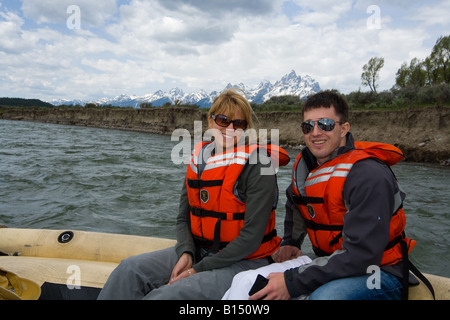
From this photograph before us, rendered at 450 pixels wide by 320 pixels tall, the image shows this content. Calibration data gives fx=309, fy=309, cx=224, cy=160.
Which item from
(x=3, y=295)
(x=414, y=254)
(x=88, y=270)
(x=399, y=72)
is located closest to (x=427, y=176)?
(x=414, y=254)

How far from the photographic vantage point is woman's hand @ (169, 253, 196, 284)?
1.90 metres

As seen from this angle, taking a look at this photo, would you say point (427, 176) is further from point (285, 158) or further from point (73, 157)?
point (73, 157)

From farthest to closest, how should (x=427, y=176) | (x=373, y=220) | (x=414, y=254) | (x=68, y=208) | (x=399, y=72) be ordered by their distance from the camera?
(x=399, y=72) < (x=427, y=176) < (x=68, y=208) < (x=414, y=254) < (x=373, y=220)

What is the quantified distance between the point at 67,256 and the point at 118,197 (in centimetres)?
360

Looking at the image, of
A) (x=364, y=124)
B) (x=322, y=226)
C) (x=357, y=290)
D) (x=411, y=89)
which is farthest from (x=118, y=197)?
(x=411, y=89)

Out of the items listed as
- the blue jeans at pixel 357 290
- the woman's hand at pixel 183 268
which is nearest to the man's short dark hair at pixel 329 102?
the blue jeans at pixel 357 290

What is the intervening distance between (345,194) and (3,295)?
6.45ft

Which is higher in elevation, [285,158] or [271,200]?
[285,158]

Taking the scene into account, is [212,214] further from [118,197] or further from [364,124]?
Result: [364,124]

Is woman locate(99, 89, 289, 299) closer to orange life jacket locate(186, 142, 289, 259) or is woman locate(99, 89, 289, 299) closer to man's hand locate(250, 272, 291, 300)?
orange life jacket locate(186, 142, 289, 259)

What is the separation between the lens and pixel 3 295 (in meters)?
1.70

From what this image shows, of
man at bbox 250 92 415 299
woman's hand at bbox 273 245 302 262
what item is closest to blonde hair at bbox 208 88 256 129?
man at bbox 250 92 415 299

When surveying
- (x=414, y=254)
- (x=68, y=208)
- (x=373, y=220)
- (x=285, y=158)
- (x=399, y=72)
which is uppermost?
(x=399, y=72)

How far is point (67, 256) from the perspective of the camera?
2936mm
